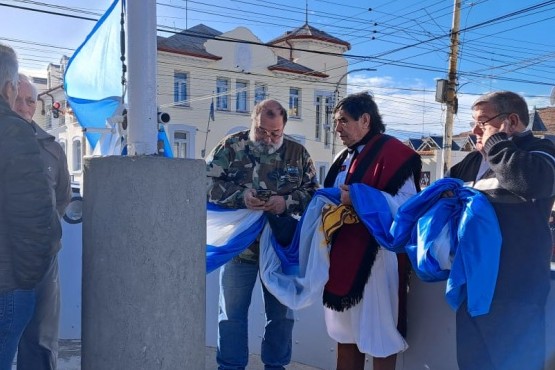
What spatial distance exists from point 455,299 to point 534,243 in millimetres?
403

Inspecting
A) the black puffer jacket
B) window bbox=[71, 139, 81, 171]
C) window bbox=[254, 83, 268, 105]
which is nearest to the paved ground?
the black puffer jacket

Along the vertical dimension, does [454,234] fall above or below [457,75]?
below

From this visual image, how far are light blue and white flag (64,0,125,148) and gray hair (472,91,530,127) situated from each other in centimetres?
204

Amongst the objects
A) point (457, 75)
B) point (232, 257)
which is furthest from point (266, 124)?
point (457, 75)

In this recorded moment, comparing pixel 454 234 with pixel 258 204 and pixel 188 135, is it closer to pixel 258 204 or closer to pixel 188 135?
pixel 258 204

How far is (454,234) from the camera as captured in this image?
2.46 metres

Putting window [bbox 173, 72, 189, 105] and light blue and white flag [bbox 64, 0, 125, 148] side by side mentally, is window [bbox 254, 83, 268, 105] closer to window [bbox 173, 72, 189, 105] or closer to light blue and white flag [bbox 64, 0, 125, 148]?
window [bbox 173, 72, 189, 105]

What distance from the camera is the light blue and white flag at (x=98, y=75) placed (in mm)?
3604

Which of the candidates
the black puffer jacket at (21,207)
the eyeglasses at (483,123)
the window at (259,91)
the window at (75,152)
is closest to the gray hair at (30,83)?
the black puffer jacket at (21,207)

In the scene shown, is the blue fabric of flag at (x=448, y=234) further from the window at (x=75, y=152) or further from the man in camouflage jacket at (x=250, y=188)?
the window at (x=75, y=152)

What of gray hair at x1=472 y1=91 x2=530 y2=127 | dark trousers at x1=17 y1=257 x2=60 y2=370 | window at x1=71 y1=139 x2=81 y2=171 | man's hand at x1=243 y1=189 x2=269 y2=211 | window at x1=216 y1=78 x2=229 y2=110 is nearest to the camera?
gray hair at x1=472 y1=91 x2=530 y2=127

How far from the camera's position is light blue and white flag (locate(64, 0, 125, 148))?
11.8 ft

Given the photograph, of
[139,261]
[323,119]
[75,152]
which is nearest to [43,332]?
[139,261]

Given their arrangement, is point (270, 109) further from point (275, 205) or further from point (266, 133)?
point (275, 205)
